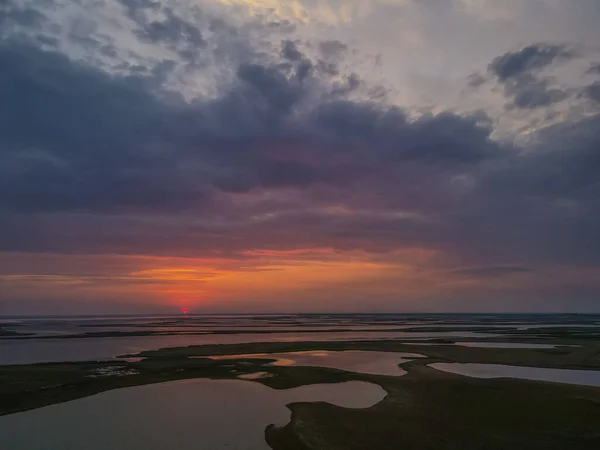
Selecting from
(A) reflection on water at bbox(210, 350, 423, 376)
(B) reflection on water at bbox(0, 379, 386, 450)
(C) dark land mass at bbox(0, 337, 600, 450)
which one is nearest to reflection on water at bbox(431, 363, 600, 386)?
(C) dark land mass at bbox(0, 337, 600, 450)

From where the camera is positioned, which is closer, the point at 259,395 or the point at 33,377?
the point at 259,395

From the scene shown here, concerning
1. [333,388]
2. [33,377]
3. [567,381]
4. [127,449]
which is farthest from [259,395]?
[567,381]

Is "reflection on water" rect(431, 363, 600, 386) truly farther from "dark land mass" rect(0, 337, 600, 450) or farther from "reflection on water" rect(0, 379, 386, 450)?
"reflection on water" rect(0, 379, 386, 450)

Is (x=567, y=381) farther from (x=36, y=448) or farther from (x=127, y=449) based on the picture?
(x=36, y=448)

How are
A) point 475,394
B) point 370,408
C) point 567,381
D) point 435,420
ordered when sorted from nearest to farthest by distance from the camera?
1. point 435,420
2. point 370,408
3. point 475,394
4. point 567,381

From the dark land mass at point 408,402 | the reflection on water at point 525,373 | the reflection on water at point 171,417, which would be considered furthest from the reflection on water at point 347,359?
the reflection on water at point 171,417

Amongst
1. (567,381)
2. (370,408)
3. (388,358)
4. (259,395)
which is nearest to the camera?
(370,408)

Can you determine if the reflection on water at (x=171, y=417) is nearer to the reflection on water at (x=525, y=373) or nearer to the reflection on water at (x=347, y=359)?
the reflection on water at (x=347, y=359)

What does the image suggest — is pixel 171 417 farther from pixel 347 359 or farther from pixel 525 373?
pixel 525 373
